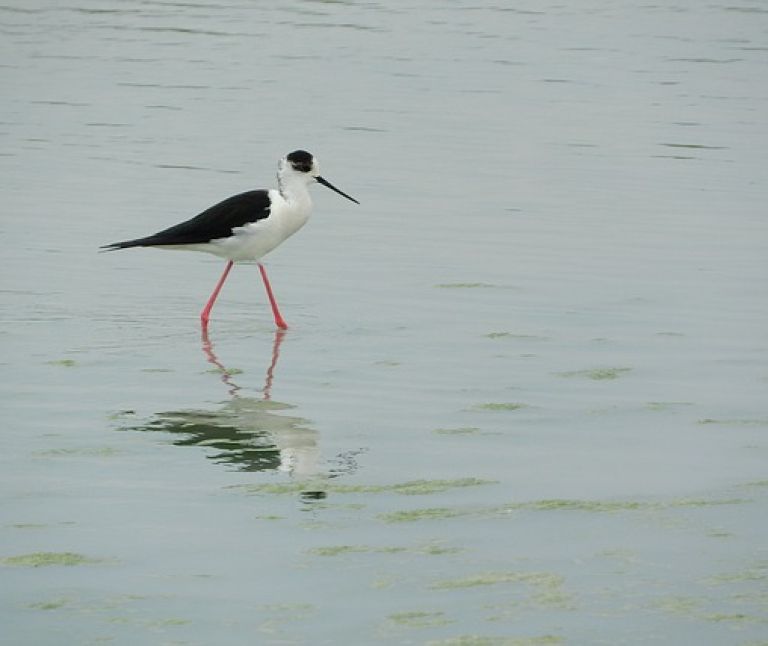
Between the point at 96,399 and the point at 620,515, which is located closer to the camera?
the point at 620,515

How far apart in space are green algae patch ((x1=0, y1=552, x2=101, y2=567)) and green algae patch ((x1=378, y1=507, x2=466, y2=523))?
A: 3.63 feet

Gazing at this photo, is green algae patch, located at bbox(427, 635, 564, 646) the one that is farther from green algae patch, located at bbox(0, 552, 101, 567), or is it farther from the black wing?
the black wing

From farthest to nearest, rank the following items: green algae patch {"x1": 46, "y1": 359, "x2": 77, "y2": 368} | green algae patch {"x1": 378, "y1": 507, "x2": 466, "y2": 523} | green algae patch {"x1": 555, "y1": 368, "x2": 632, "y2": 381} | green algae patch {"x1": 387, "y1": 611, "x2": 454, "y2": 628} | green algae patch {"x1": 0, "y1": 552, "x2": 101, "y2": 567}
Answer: green algae patch {"x1": 46, "y1": 359, "x2": 77, "y2": 368} < green algae patch {"x1": 555, "y1": 368, "x2": 632, "y2": 381} < green algae patch {"x1": 378, "y1": 507, "x2": 466, "y2": 523} < green algae patch {"x1": 0, "y1": 552, "x2": 101, "y2": 567} < green algae patch {"x1": 387, "y1": 611, "x2": 454, "y2": 628}

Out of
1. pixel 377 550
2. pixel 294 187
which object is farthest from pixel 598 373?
pixel 294 187

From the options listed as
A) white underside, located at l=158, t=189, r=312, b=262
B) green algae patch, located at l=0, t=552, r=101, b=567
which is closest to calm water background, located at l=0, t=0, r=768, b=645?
green algae patch, located at l=0, t=552, r=101, b=567

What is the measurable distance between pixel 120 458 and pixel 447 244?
17.2 feet

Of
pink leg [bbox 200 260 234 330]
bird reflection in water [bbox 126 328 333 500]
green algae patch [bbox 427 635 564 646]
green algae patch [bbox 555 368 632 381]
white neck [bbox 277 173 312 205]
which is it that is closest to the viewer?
green algae patch [bbox 427 635 564 646]

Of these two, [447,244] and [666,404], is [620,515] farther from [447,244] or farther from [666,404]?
[447,244]

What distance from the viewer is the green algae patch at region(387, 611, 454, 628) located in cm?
520

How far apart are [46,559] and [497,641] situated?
1571 mm

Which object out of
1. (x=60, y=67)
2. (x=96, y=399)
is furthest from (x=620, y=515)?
(x=60, y=67)

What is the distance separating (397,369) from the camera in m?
8.65

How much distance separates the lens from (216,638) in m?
5.07

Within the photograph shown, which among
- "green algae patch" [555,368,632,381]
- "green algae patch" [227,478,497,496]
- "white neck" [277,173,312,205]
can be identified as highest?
"white neck" [277,173,312,205]
